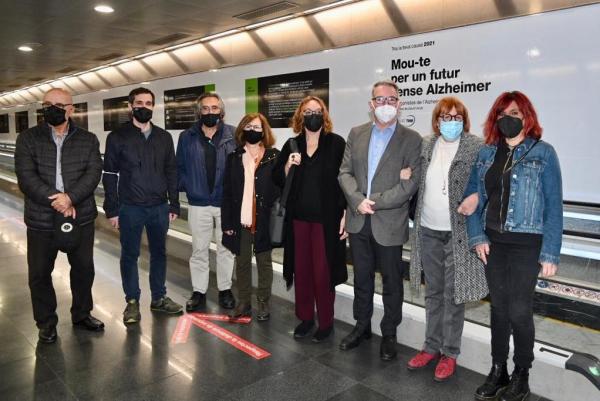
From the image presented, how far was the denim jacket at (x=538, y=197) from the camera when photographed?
2395 mm

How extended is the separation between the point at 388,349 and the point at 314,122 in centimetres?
168

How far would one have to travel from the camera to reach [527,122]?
8.13ft

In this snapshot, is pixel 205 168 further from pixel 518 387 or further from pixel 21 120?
pixel 21 120


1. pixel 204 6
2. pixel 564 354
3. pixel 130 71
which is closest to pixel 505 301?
pixel 564 354

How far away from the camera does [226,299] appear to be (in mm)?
4332

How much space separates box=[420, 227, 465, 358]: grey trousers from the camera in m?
2.95

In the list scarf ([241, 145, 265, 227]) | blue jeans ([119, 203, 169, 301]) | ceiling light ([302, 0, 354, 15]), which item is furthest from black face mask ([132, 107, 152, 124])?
ceiling light ([302, 0, 354, 15])

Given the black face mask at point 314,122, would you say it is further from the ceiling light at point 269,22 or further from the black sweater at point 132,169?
the ceiling light at point 269,22

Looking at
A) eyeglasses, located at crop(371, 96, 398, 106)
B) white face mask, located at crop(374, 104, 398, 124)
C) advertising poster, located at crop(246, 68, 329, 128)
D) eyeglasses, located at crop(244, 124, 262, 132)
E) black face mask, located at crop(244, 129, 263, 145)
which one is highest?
advertising poster, located at crop(246, 68, 329, 128)

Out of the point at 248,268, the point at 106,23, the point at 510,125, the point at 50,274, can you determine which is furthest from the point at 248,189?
the point at 106,23

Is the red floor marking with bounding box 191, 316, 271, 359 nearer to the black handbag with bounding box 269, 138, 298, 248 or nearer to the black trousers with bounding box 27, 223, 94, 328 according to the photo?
the black handbag with bounding box 269, 138, 298, 248

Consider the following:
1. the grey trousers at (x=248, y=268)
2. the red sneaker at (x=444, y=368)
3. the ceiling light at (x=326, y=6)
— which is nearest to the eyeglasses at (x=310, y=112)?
the grey trousers at (x=248, y=268)

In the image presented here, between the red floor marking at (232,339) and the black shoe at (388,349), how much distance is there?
806 mm

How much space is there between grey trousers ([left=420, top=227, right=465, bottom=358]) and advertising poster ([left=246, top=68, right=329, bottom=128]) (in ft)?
10.7
